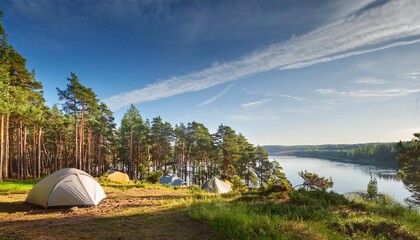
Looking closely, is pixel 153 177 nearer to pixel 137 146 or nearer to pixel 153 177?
pixel 153 177

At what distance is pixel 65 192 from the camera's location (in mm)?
11188

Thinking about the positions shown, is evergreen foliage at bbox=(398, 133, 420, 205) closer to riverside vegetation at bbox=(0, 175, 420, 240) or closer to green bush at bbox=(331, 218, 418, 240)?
riverside vegetation at bbox=(0, 175, 420, 240)

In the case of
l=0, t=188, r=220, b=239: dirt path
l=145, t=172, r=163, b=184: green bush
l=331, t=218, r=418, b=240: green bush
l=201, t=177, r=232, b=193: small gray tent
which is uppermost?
l=331, t=218, r=418, b=240: green bush

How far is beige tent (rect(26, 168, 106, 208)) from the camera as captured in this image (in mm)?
11008

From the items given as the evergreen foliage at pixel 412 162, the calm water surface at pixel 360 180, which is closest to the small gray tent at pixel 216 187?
the calm water surface at pixel 360 180

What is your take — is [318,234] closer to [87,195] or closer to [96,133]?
[87,195]

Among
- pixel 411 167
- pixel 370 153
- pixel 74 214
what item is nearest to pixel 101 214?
pixel 74 214

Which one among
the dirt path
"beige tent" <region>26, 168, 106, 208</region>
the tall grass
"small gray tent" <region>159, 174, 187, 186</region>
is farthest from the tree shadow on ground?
"small gray tent" <region>159, 174, 187, 186</region>

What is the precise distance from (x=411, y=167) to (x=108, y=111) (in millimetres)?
43788

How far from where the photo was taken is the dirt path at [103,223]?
680 cm

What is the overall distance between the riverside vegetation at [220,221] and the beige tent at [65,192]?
408 mm

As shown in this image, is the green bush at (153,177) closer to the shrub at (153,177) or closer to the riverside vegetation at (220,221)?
the shrub at (153,177)

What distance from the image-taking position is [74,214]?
9875 millimetres

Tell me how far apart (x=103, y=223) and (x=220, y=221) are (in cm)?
399
